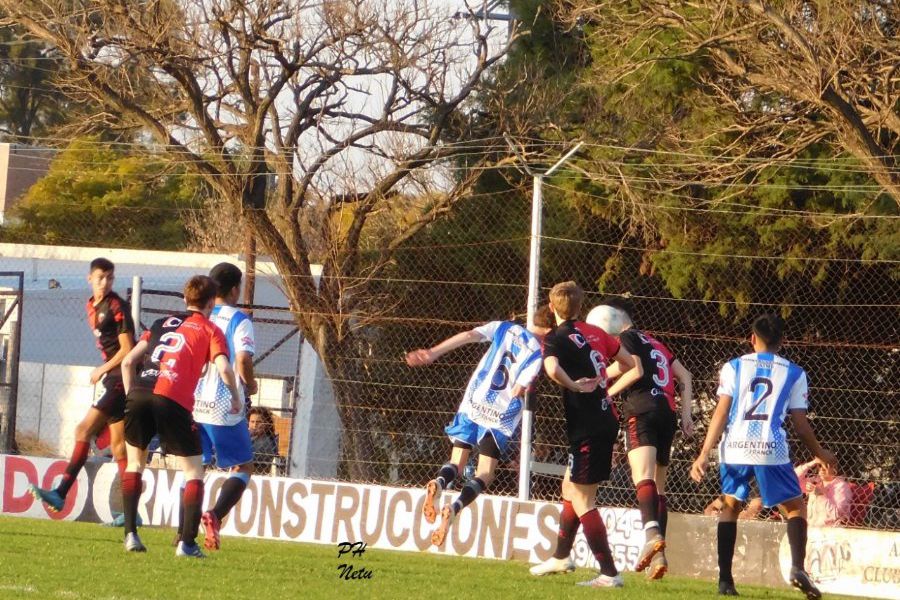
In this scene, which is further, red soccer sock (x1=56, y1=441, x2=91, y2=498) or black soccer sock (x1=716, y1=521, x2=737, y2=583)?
red soccer sock (x1=56, y1=441, x2=91, y2=498)

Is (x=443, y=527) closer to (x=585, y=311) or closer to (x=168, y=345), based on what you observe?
(x=168, y=345)

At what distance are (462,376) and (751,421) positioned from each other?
720cm

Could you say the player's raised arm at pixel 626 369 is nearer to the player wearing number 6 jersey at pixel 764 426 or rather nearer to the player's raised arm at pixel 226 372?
the player wearing number 6 jersey at pixel 764 426

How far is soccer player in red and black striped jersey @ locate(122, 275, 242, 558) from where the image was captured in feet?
25.7

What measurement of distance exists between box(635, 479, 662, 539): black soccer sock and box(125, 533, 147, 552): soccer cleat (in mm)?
3177

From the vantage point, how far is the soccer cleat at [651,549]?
25.5ft

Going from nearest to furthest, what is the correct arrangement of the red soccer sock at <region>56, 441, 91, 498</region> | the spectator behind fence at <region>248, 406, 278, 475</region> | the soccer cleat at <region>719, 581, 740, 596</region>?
the soccer cleat at <region>719, 581, 740, 596</region> → the red soccer sock at <region>56, 441, 91, 498</region> → the spectator behind fence at <region>248, 406, 278, 475</region>

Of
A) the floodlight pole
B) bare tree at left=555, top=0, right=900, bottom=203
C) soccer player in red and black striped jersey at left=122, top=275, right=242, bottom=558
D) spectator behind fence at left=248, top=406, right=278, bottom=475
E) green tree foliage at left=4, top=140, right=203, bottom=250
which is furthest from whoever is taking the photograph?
green tree foliage at left=4, top=140, right=203, bottom=250

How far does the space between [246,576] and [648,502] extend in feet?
8.38

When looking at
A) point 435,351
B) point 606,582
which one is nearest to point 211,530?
point 435,351

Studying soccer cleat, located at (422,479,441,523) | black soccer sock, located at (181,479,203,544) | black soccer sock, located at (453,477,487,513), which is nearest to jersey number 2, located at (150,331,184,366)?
black soccer sock, located at (181,479,203,544)

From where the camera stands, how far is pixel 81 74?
1662cm

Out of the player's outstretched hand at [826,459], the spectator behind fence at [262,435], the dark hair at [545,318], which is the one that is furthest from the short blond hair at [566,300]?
the spectator behind fence at [262,435]

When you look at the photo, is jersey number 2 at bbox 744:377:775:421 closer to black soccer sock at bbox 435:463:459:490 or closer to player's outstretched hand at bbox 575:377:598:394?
player's outstretched hand at bbox 575:377:598:394
